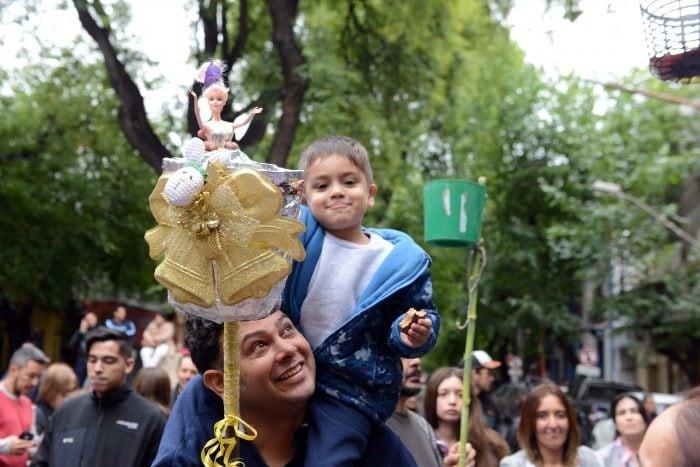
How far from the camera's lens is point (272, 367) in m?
3.04

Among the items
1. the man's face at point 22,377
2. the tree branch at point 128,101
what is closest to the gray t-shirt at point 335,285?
the man's face at point 22,377

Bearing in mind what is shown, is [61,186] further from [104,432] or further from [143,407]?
[104,432]

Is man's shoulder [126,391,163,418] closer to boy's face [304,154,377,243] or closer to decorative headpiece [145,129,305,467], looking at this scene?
boy's face [304,154,377,243]

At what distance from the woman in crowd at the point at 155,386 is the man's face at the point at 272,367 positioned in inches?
177

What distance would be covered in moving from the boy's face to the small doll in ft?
1.82

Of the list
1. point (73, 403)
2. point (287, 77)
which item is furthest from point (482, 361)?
point (287, 77)

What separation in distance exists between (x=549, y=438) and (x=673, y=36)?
11.4 ft

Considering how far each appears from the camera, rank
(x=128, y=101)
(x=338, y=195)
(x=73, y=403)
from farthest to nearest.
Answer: (x=128, y=101) → (x=73, y=403) → (x=338, y=195)

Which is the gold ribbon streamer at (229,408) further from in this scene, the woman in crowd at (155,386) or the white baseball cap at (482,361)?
the woman in crowd at (155,386)

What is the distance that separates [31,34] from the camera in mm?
12078

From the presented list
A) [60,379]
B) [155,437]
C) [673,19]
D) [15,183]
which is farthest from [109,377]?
[15,183]

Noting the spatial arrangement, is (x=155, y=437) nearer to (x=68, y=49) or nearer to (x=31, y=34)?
(x=31, y=34)

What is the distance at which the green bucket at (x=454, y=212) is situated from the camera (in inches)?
202

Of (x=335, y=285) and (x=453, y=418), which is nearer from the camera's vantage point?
(x=335, y=285)
